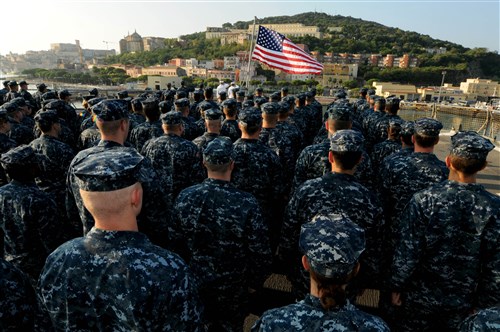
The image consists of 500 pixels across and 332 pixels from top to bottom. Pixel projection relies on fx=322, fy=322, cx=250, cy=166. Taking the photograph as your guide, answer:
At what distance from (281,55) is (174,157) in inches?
353

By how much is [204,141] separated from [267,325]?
11.8 ft

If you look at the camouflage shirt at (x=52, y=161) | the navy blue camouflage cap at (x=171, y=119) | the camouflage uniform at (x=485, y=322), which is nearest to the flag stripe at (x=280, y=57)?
the navy blue camouflage cap at (x=171, y=119)

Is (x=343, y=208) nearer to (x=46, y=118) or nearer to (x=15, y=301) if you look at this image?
(x=15, y=301)

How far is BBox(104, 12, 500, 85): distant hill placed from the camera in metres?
114

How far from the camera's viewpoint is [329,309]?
1464 millimetres

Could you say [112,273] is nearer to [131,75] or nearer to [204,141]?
[204,141]

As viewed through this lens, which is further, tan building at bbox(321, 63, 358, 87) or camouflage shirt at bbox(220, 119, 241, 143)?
tan building at bbox(321, 63, 358, 87)

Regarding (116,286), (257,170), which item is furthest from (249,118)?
(116,286)

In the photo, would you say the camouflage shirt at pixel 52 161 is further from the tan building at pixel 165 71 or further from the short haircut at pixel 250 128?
the tan building at pixel 165 71

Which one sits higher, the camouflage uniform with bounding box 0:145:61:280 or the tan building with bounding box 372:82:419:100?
the camouflage uniform with bounding box 0:145:61:280

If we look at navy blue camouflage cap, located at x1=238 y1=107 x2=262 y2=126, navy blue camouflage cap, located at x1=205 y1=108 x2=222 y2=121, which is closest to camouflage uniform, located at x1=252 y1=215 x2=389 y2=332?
navy blue camouflage cap, located at x1=238 y1=107 x2=262 y2=126

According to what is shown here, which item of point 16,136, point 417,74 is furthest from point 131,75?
point 16,136

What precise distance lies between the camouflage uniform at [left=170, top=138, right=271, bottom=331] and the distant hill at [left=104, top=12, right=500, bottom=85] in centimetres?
12424

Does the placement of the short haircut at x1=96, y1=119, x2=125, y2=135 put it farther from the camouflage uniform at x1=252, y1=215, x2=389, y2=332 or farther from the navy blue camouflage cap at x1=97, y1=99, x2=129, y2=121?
the camouflage uniform at x1=252, y1=215, x2=389, y2=332
